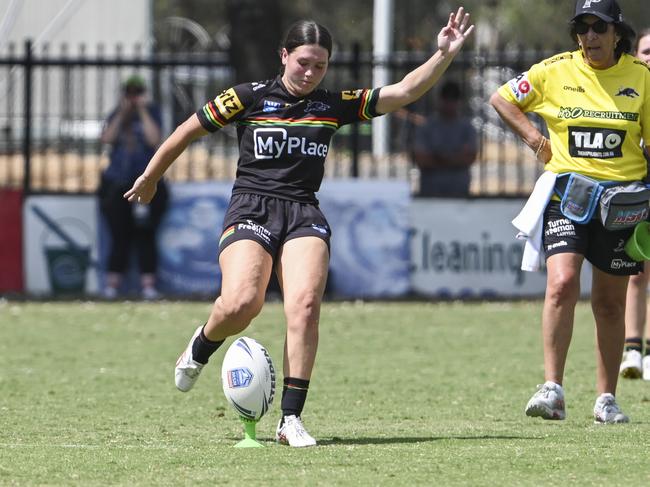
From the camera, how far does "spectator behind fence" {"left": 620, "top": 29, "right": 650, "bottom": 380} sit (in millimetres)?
9680

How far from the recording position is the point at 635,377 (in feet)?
31.9

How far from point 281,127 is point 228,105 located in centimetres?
28

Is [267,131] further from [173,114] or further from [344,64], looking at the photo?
[173,114]

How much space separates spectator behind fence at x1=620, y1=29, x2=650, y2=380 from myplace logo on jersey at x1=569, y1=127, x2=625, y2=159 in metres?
2.22

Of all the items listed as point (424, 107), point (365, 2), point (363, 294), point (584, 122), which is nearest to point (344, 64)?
point (424, 107)

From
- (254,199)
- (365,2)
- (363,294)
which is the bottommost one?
(363,294)

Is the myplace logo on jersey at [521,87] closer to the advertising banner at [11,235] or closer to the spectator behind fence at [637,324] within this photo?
the spectator behind fence at [637,324]

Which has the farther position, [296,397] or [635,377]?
[635,377]

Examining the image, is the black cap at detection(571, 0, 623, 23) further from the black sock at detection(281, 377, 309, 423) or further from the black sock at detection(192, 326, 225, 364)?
the black sock at detection(192, 326, 225, 364)

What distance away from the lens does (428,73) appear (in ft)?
23.4

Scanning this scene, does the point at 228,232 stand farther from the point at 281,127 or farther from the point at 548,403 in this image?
the point at 548,403

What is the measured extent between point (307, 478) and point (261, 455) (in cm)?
66

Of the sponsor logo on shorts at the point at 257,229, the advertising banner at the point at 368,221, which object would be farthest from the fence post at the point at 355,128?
the sponsor logo on shorts at the point at 257,229

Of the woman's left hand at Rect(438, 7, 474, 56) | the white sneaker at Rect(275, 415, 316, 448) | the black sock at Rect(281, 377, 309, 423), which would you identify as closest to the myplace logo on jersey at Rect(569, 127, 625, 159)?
the woman's left hand at Rect(438, 7, 474, 56)
